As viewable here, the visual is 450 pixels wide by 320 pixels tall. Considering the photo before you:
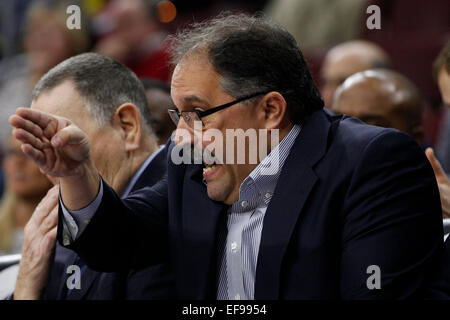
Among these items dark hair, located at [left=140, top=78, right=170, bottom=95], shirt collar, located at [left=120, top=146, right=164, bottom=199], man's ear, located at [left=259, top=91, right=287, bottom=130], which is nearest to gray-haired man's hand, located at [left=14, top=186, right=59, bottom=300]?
shirt collar, located at [left=120, top=146, right=164, bottom=199]

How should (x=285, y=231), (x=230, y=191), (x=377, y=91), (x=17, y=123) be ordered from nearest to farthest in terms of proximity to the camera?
(x=17, y=123) < (x=285, y=231) < (x=230, y=191) < (x=377, y=91)

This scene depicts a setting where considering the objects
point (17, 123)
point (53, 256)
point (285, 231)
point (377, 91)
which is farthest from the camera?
point (377, 91)

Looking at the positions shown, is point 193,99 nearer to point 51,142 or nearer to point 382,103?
point 51,142

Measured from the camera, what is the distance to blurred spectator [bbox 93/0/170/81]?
10.4ft

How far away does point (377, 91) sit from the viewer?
1941 millimetres

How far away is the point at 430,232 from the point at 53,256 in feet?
2.77

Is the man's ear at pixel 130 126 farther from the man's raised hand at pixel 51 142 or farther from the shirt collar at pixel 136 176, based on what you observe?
the man's raised hand at pixel 51 142

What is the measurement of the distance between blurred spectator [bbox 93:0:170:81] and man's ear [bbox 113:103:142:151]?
149cm

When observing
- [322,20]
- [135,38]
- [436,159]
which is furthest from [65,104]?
[322,20]

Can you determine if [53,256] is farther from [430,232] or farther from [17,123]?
[430,232]

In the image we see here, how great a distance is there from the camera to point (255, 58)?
1275mm

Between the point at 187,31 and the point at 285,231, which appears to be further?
the point at 187,31

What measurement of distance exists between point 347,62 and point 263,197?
1.53 metres

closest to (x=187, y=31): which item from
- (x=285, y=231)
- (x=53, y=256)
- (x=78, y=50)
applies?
(x=285, y=231)
